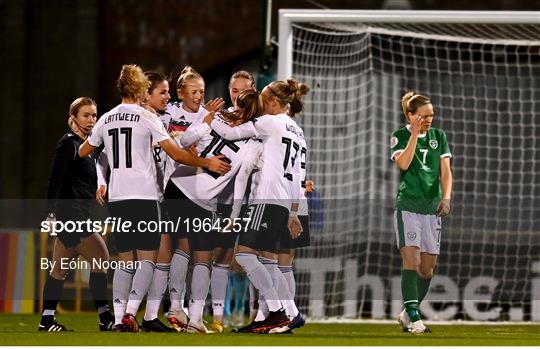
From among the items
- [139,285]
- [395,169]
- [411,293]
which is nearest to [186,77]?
[139,285]

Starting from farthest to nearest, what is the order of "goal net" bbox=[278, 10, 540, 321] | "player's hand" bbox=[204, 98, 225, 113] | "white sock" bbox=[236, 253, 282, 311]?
"goal net" bbox=[278, 10, 540, 321] → "player's hand" bbox=[204, 98, 225, 113] → "white sock" bbox=[236, 253, 282, 311]

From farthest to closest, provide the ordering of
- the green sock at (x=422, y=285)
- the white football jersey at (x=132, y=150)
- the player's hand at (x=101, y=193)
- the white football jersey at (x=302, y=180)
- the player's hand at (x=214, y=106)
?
the green sock at (x=422, y=285), the white football jersey at (x=302, y=180), the player's hand at (x=101, y=193), the player's hand at (x=214, y=106), the white football jersey at (x=132, y=150)

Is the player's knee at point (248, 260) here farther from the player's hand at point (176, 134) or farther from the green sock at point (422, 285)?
the green sock at point (422, 285)

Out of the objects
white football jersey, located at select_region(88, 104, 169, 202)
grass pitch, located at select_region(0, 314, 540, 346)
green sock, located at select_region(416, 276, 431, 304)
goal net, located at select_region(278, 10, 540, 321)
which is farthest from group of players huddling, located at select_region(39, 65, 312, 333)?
goal net, located at select_region(278, 10, 540, 321)

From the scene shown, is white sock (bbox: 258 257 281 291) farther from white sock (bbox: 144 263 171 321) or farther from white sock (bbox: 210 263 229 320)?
white sock (bbox: 144 263 171 321)

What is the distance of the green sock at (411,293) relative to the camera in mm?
8656

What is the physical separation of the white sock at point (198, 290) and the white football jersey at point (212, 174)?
1.22 feet

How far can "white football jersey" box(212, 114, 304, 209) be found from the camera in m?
8.45

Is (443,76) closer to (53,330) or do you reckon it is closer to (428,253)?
(428,253)

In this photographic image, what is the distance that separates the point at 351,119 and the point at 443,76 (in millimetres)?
1504

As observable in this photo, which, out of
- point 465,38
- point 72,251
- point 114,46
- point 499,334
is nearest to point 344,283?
point 465,38

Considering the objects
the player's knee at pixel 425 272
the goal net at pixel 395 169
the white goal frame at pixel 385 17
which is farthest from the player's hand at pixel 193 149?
the white goal frame at pixel 385 17

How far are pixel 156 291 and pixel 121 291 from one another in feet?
0.88

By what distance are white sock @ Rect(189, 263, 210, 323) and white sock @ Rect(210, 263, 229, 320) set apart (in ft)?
0.42
